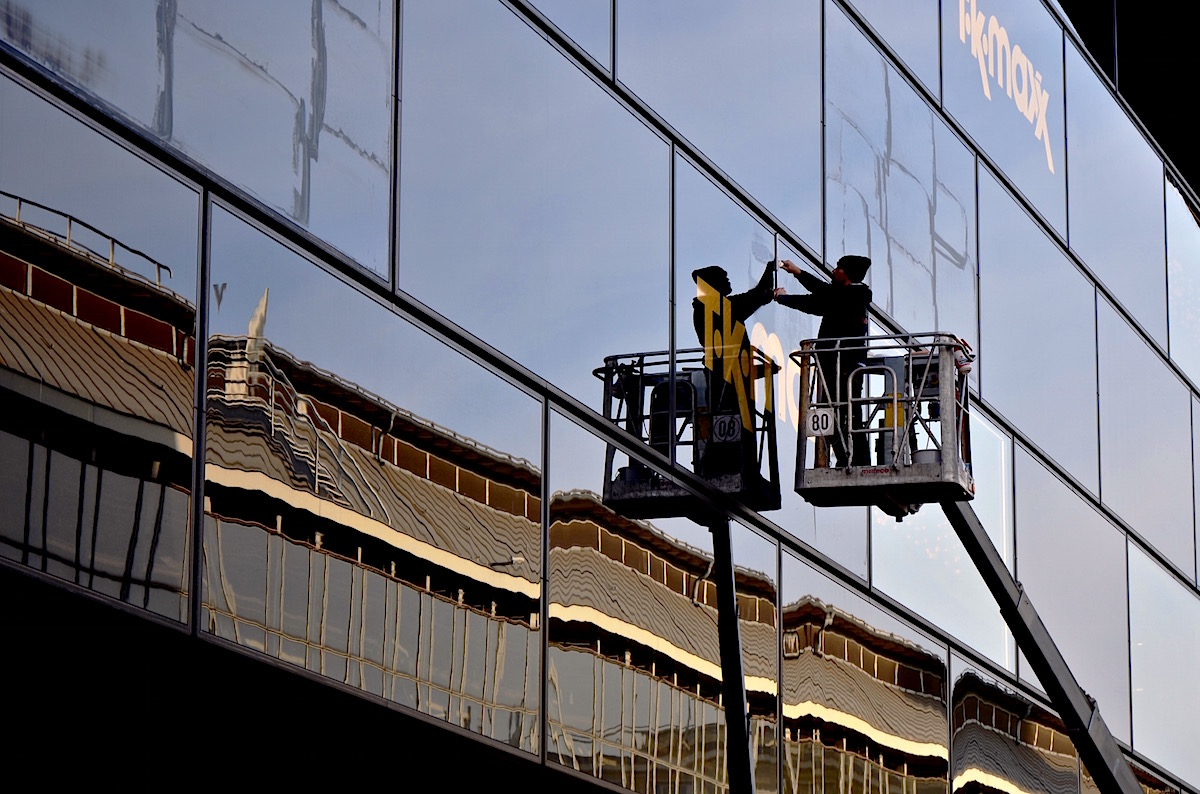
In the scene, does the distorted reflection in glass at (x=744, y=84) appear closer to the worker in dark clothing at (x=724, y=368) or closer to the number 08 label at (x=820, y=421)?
the worker in dark clothing at (x=724, y=368)

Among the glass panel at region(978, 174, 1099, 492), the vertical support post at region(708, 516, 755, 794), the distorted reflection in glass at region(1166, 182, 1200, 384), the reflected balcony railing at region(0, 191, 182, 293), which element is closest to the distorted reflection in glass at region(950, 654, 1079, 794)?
the glass panel at region(978, 174, 1099, 492)

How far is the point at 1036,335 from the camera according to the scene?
2377 cm

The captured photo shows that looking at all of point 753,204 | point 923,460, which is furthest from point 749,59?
point 923,460

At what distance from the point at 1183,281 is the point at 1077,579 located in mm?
7988

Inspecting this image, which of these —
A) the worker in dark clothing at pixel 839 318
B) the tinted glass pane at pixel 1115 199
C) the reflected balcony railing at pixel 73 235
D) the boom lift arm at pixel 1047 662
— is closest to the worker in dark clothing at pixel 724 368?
the worker in dark clothing at pixel 839 318

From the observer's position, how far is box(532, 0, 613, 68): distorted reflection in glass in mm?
14242

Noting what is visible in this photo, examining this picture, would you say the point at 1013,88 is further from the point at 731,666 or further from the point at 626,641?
the point at 626,641

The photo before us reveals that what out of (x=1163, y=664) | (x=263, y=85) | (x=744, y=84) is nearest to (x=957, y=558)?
(x=744, y=84)

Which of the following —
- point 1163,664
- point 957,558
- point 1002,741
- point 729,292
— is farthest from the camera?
point 1163,664

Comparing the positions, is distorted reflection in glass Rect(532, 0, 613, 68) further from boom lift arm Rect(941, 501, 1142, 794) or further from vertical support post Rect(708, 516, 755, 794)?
boom lift arm Rect(941, 501, 1142, 794)

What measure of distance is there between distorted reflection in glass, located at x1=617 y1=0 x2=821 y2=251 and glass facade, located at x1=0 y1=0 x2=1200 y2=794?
0.04 meters

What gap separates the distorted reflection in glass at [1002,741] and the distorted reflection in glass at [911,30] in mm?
5897

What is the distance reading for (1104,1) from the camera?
29.7 metres

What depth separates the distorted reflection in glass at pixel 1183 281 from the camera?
2994cm
